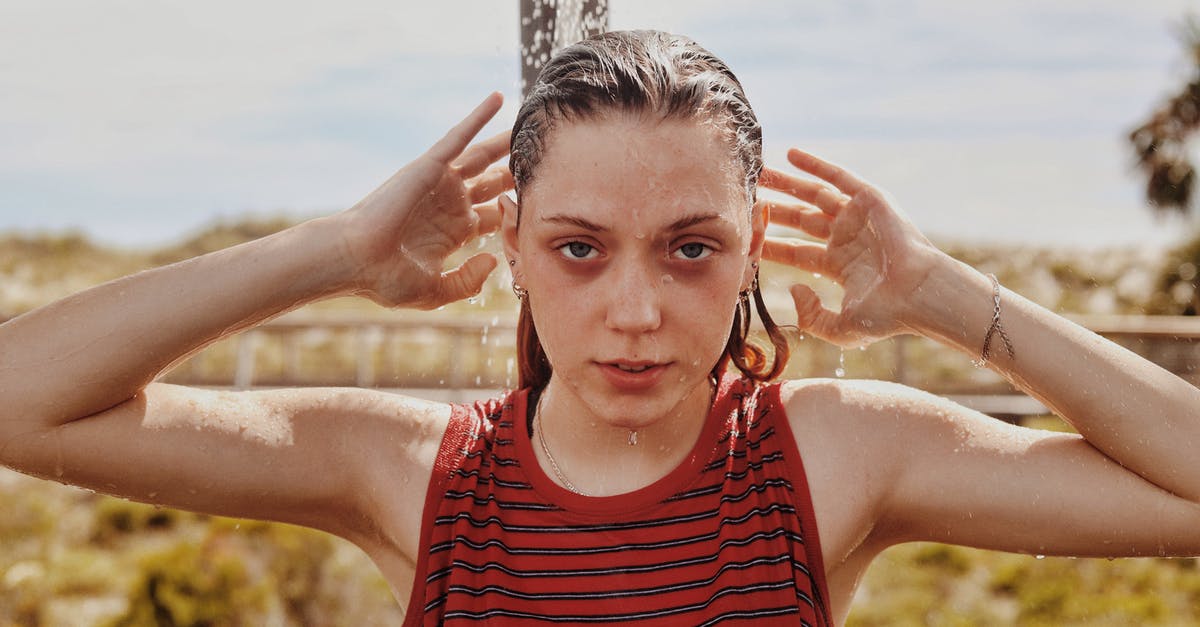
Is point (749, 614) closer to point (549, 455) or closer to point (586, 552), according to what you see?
point (586, 552)

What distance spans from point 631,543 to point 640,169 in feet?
2.26

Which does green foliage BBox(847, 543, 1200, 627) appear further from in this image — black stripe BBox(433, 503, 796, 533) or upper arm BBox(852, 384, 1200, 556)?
black stripe BBox(433, 503, 796, 533)

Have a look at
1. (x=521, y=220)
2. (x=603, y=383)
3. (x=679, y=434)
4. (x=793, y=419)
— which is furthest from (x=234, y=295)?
(x=793, y=419)

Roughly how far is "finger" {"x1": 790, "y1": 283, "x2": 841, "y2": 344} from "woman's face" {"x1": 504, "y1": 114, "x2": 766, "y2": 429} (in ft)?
1.42

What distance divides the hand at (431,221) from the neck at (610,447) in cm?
36

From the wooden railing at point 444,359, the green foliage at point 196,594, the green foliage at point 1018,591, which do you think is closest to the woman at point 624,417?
the green foliage at point 196,594

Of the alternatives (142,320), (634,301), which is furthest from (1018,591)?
A: (142,320)

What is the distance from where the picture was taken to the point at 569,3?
2.78m

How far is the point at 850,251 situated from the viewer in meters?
2.28

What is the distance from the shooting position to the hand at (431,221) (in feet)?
7.09

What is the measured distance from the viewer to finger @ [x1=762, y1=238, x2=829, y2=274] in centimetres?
229

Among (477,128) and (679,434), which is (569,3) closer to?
(477,128)

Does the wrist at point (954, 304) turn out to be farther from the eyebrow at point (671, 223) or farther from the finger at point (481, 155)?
the finger at point (481, 155)

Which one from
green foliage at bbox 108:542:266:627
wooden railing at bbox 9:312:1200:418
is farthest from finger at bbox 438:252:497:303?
wooden railing at bbox 9:312:1200:418
